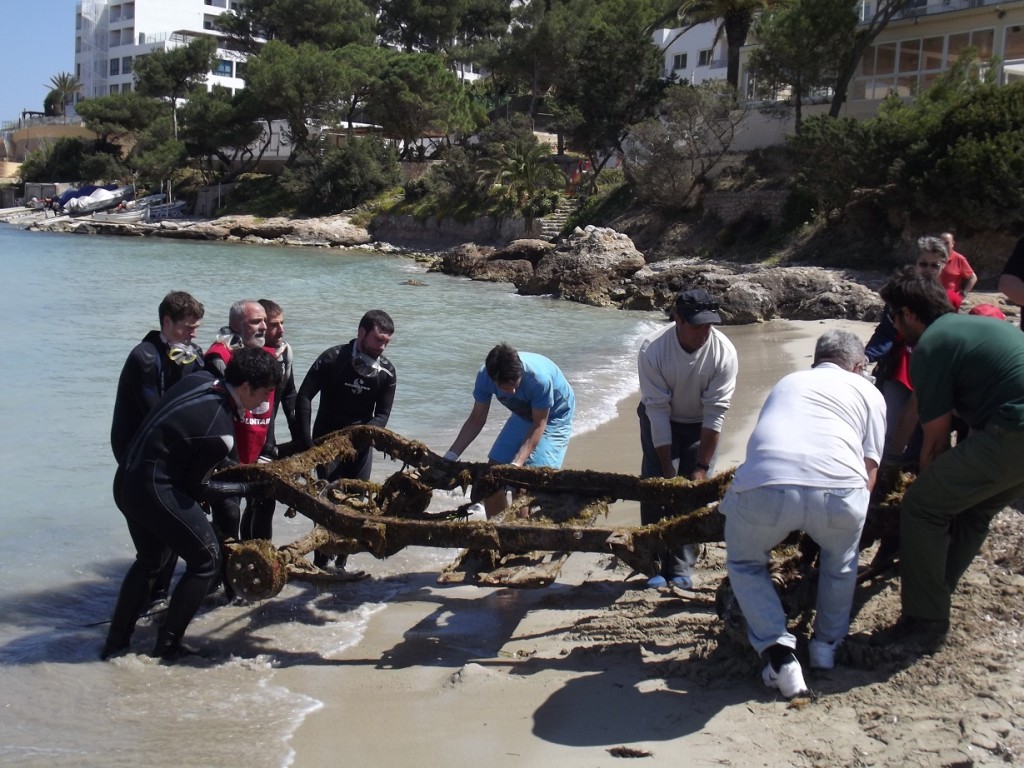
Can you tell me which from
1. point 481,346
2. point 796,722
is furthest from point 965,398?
point 481,346

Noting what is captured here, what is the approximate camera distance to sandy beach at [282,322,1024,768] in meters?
3.58

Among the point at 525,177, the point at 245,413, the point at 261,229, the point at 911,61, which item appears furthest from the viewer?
the point at 261,229

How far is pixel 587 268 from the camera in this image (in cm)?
2692

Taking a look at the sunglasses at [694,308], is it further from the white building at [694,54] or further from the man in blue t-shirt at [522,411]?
the white building at [694,54]

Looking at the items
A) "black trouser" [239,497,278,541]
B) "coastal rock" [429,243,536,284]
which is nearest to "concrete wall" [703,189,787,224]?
"coastal rock" [429,243,536,284]

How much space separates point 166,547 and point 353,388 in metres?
1.57

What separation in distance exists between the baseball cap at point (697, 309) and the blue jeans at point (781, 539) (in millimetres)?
1513

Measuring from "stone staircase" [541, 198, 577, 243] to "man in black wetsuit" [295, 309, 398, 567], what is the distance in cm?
3671

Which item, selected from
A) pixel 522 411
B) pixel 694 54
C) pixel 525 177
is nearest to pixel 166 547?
pixel 522 411

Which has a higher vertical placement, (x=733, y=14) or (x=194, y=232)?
(x=733, y=14)

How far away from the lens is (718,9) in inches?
1527

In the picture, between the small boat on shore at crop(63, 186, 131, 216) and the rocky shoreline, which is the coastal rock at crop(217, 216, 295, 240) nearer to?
the rocky shoreline

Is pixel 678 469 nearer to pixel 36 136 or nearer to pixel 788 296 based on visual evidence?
pixel 788 296

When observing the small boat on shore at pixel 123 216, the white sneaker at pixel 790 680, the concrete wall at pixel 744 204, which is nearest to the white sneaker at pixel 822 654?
the white sneaker at pixel 790 680
